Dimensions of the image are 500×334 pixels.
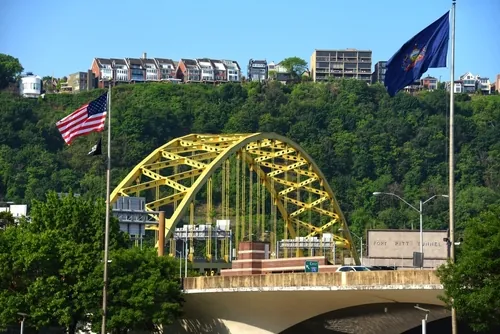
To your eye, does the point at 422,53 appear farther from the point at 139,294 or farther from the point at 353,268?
the point at 139,294

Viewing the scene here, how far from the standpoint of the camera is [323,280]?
92.8 m

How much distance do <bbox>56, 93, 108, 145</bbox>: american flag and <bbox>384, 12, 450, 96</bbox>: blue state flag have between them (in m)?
25.1

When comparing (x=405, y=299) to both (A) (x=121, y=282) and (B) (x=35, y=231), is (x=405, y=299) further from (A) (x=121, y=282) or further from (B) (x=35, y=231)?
(B) (x=35, y=231)

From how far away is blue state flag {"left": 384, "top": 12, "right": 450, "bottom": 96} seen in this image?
7331 cm

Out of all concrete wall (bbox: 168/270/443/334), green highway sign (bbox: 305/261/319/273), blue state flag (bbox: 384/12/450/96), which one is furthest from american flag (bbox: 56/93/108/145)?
green highway sign (bbox: 305/261/319/273)

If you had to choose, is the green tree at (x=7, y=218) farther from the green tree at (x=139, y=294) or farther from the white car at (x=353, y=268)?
the white car at (x=353, y=268)

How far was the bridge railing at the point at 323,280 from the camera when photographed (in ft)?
282

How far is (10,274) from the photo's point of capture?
4161 inches

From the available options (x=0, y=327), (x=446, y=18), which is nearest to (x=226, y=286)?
(x=0, y=327)

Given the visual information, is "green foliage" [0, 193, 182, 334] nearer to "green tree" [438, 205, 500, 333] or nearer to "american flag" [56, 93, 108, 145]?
"american flag" [56, 93, 108, 145]

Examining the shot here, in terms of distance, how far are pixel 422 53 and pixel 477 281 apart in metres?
12.9

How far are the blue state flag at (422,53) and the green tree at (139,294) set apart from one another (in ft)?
115

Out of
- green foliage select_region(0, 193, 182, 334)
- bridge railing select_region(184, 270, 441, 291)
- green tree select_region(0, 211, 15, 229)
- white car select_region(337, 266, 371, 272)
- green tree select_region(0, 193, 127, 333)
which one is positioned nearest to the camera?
bridge railing select_region(184, 270, 441, 291)

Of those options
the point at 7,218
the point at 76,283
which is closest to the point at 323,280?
the point at 76,283
